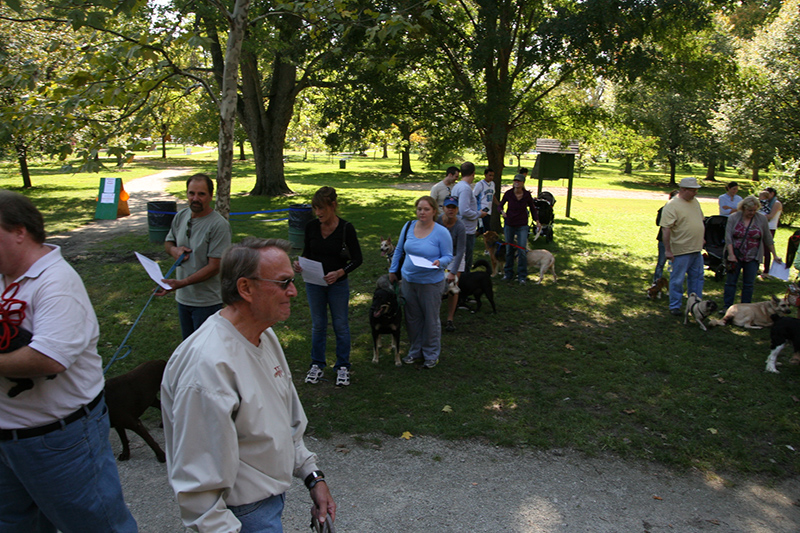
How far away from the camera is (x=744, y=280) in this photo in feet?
27.9

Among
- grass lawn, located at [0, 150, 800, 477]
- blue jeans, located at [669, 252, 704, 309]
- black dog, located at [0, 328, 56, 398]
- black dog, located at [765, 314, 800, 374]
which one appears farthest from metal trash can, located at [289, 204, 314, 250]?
black dog, located at [0, 328, 56, 398]

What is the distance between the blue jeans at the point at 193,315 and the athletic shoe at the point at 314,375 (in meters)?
1.59

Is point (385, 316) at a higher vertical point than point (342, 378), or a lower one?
higher

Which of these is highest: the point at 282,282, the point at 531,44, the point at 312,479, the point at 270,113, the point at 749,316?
the point at 531,44

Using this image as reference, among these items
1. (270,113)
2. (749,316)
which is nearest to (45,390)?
(749,316)

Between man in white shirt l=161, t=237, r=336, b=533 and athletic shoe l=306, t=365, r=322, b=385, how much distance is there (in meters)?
3.73

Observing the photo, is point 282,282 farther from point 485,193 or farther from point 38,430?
point 485,193

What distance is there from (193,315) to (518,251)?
23.2 ft

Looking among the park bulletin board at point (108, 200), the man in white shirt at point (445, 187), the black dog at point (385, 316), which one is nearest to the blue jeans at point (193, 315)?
the black dog at point (385, 316)

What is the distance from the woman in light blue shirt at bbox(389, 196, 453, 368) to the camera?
602 cm

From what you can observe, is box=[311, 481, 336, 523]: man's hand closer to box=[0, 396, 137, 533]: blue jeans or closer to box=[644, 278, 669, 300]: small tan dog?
box=[0, 396, 137, 533]: blue jeans

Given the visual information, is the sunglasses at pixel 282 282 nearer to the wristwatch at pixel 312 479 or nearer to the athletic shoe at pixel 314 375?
the wristwatch at pixel 312 479

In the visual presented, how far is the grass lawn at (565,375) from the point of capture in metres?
5.07

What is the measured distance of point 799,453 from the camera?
4828mm
